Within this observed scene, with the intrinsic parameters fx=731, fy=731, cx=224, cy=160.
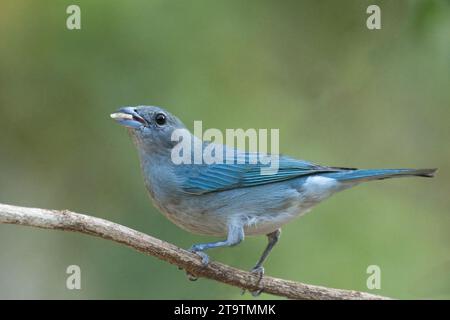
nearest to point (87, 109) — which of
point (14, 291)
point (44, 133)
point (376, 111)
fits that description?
point (44, 133)

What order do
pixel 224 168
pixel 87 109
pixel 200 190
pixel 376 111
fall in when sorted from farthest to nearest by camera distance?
pixel 376 111 → pixel 87 109 → pixel 224 168 → pixel 200 190

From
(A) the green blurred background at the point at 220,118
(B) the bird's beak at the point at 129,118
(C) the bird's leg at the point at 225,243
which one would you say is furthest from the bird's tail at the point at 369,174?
(A) the green blurred background at the point at 220,118

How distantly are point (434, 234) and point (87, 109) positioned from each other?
408 cm

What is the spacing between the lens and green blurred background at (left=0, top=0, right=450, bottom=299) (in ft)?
25.1

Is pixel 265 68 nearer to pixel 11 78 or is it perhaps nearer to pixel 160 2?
pixel 160 2

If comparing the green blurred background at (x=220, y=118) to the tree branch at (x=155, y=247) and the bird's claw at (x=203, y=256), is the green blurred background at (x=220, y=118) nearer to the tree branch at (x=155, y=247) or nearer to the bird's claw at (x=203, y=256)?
the tree branch at (x=155, y=247)

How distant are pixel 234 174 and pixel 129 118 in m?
0.96

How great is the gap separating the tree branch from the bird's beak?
1.04m

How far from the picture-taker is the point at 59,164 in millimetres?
8453

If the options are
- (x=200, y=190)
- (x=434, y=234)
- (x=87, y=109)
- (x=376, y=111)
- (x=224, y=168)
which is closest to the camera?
(x=200, y=190)

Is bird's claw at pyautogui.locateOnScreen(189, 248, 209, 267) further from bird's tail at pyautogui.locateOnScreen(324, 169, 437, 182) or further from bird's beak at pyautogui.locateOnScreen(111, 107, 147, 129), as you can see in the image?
bird's tail at pyautogui.locateOnScreen(324, 169, 437, 182)

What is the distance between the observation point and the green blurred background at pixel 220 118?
766cm

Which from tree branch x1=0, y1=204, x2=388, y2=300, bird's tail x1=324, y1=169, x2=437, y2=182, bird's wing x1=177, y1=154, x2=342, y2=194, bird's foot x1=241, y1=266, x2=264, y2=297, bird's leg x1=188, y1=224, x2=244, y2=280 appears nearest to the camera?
tree branch x1=0, y1=204, x2=388, y2=300

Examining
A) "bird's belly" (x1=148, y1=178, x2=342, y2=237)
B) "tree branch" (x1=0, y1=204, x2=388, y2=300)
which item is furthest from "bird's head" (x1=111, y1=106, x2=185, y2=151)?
"tree branch" (x1=0, y1=204, x2=388, y2=300)
